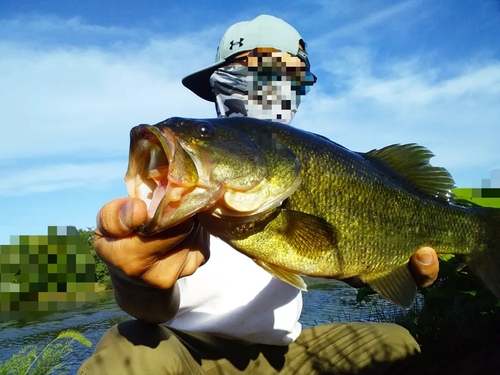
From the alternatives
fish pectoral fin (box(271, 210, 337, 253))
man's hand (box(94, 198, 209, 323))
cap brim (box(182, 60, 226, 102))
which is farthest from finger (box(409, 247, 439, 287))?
cap brim (box(182, 60, 226, 102))

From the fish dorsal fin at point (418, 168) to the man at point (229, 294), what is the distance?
1.36ft

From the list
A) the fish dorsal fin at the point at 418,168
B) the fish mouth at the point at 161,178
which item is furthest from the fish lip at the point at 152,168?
the fish dorsal fin at the point at 418,168

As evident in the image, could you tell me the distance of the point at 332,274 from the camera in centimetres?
214

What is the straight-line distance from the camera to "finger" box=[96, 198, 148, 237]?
1568 millimetres

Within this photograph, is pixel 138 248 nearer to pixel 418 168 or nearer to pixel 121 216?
pixel 121 216

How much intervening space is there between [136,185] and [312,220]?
781mm

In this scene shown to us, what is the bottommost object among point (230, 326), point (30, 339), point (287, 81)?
point (30, 339)

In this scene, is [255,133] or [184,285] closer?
[255,133]

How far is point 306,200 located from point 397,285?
2.51 ft

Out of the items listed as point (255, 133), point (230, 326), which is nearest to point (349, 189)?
point (255, 133)

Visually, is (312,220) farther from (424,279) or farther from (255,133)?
(424,279)

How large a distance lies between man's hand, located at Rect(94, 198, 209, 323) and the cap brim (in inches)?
96.5

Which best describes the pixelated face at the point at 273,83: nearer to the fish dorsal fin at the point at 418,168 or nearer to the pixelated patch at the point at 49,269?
the fish dorsal fin at the point at 418,168

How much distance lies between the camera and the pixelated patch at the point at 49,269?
13.6 ft
